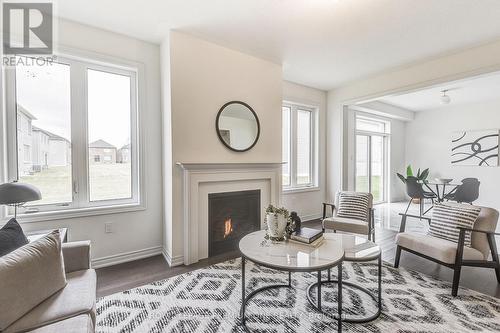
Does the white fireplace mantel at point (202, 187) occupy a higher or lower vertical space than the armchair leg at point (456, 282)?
higher

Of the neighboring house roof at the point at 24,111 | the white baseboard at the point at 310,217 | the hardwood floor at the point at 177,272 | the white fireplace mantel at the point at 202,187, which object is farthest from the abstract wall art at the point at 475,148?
the neighboring house roof at the point at 24,111

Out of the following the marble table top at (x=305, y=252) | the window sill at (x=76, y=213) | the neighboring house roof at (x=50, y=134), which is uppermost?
the neighboring house roof at (x=50, y=134)

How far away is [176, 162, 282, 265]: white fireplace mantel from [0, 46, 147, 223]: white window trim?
A: 64cm

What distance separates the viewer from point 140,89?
2.97 metres

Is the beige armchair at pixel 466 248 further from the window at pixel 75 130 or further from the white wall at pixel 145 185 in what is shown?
the window at pixel 75 130

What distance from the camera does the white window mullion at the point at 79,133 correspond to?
268cm

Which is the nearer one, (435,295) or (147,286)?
(435,295)

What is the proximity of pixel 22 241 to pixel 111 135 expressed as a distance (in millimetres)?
1603

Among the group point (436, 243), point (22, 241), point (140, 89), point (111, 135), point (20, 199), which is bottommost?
point (436, 243)

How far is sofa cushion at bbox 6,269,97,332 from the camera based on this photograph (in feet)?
3.94

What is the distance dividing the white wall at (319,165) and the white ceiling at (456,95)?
47.1 inches

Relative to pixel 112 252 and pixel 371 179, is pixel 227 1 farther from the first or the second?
pixel 371 179

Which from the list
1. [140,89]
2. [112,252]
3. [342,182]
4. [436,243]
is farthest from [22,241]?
[342,182]

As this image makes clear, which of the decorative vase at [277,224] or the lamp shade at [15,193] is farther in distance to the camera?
the decorative vase at [277,224]
